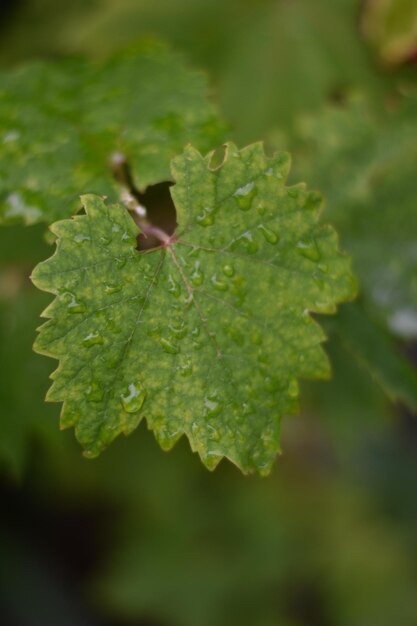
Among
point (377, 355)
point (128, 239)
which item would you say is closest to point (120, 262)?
point (128, 239)

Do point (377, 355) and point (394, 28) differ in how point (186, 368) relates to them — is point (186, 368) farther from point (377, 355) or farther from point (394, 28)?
point (394, 28)

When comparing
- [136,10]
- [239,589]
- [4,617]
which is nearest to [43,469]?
[4,617]

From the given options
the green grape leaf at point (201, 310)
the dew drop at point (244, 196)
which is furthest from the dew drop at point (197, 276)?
the dew drop at point (244, 196)

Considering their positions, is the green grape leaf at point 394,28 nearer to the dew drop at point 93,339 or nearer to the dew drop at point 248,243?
the dew drop at point 248,243

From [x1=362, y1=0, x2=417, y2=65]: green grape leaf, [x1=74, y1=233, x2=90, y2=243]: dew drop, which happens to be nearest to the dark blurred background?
[x1=362, y1=0, x2=417, y2=65]: green grape leaf

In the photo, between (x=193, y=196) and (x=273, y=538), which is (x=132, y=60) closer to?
(x=193, y=196)
